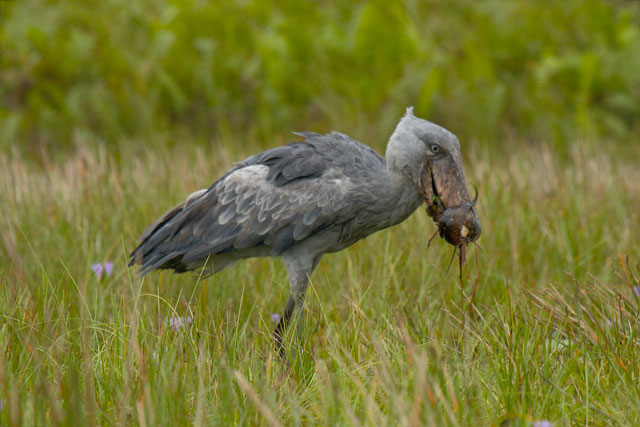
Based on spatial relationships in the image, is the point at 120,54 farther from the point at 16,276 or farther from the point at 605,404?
the point at 605,404

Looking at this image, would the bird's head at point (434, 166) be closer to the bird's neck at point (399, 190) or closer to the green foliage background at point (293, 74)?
the bird's neck at point (399, 190)

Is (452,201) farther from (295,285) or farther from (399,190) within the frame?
(295,285)

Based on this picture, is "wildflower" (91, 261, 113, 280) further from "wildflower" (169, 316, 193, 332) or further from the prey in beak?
the prey in beak

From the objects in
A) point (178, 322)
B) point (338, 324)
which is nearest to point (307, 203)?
point (338, 324)

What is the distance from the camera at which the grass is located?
2641mm

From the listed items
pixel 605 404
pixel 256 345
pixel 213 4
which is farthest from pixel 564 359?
pixel 213 4

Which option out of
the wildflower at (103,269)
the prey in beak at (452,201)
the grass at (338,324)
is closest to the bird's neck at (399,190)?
the prey in beak at (452,201)

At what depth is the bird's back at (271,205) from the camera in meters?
3.71

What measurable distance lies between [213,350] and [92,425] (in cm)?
78

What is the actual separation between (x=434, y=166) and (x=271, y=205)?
86cm

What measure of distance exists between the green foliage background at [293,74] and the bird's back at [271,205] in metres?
4.55

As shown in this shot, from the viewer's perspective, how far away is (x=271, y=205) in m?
3.90

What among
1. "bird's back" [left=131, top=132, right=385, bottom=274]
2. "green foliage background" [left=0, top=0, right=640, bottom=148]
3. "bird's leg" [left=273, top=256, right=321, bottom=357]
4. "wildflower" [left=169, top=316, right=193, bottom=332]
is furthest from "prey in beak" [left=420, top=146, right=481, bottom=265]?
"green foliage background" [left=0, top=0, right=640, bottom=148]

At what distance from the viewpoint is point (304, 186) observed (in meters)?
3.80
